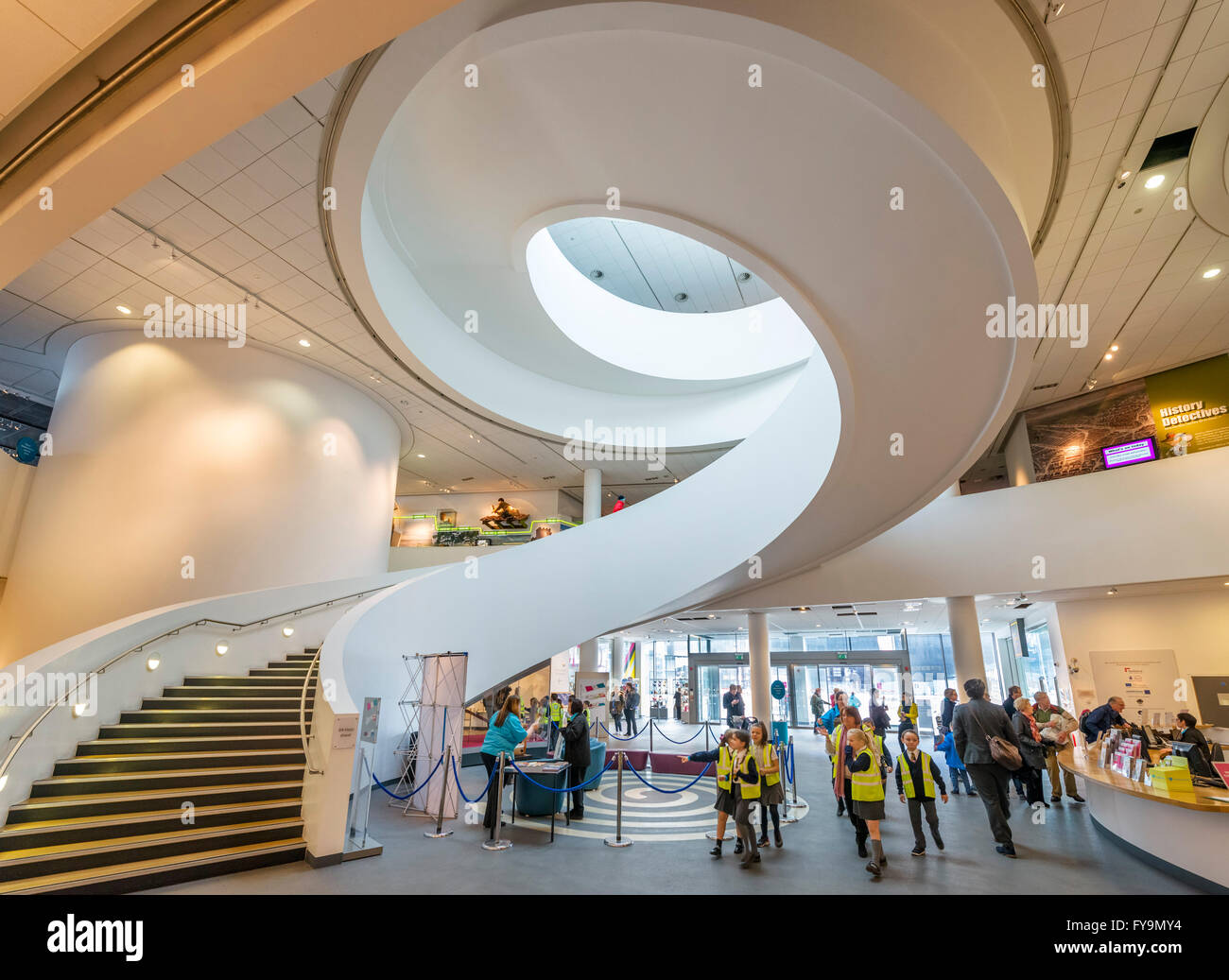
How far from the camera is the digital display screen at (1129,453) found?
11.6 meters

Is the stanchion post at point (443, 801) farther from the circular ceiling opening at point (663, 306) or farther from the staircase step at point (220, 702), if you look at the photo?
the circular ceiling opening at point (663, 306)

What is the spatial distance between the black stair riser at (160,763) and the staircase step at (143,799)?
328mm

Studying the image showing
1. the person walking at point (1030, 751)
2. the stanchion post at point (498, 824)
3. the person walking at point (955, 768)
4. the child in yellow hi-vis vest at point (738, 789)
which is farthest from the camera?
the person walking at point (955, 768)

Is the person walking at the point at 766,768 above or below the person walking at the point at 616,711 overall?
above

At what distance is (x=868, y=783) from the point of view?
587cm

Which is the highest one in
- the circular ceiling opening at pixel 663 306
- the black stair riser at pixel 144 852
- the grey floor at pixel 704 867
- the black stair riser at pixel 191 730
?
the circular ceiling opening at pixel 663 306

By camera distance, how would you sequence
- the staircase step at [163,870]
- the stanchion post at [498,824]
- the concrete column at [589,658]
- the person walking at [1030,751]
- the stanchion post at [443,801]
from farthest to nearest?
the concrete column at [589,658], the person walking at [1030,751], the stanchion post at [443,801], the stanchion post at [498,824], the staircase step at [163,870]

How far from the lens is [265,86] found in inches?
101

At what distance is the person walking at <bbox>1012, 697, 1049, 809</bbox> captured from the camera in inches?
299

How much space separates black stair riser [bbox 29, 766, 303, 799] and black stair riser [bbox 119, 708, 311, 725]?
105cm

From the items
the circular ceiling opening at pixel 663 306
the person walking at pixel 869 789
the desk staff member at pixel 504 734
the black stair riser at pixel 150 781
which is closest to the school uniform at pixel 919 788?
the person walking at pixel 869 789

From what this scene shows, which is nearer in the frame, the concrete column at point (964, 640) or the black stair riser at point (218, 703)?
the black stair riser at point (218, 703)
